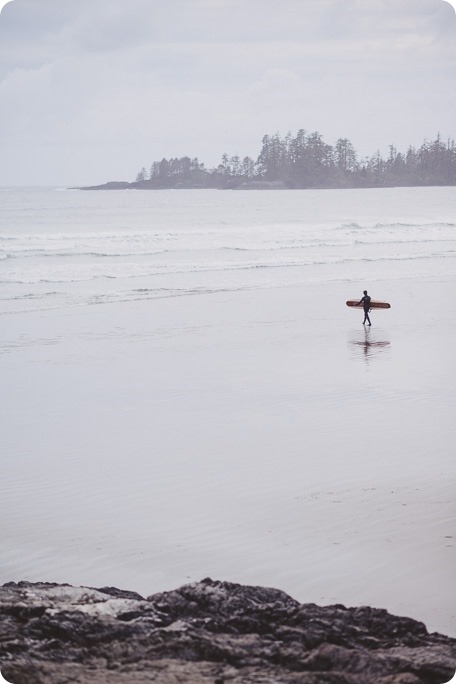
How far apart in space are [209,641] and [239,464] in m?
4.76

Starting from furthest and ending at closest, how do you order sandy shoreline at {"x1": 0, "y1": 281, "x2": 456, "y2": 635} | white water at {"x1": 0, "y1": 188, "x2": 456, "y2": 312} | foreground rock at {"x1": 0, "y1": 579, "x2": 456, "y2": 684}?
white water at {"x1": 0, "y1": 188, "x2": 456, "y2": 312} → sandy shoreline at {"x1": 0, "y1": 281, "x2": 456, "y2": 635} → foreground rock at {"x1": 0, "y1": 579, "x2": 456, "y2": 684}

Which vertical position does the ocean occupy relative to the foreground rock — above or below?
below

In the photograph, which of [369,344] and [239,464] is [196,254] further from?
[239,464]

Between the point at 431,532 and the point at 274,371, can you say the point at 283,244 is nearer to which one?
the point at 274,371

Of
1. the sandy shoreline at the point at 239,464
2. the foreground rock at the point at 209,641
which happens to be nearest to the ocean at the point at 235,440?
the sandy shoreline at the point at 239,464

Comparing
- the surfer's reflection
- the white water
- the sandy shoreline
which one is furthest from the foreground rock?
the white water

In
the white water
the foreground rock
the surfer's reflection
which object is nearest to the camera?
the foreground rock

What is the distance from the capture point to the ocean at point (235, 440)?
652cm

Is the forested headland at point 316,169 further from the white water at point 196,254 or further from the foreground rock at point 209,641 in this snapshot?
the foreground rock at point 209,641

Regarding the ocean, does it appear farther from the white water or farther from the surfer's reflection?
the white water

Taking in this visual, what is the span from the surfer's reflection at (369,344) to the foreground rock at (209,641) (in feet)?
32.6

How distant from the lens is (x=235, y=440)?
381 inches

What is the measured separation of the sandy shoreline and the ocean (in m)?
0.02

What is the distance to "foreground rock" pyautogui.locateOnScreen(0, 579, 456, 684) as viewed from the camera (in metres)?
3.93
